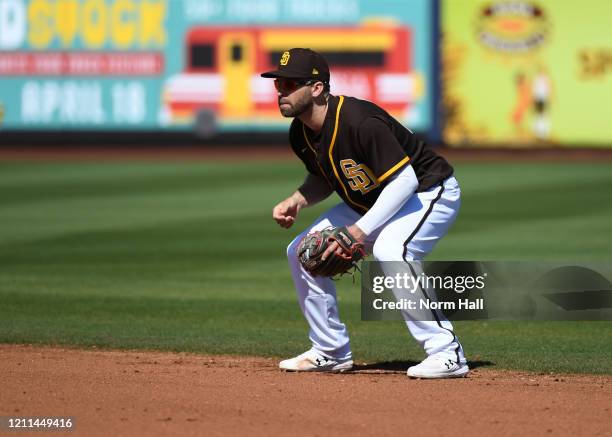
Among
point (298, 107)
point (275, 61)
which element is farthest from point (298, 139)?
Answer: point (275, 61)

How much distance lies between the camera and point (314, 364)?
259 inches

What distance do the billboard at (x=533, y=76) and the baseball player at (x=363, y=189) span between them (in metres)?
21.9

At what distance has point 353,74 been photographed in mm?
28109

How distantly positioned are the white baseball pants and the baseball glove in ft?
0.43

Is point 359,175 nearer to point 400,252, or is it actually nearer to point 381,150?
point 381,150

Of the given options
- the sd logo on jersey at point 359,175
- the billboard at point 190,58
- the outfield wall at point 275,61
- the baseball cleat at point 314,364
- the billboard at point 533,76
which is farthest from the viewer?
the billboard at point 190,58

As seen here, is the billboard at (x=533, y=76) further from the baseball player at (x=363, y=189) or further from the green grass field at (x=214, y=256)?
the baseball player at (x=363, y=189)

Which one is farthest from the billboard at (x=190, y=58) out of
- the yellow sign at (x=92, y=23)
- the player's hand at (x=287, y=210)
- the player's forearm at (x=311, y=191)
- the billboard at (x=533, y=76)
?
the player's hand at (x=287, y=210)

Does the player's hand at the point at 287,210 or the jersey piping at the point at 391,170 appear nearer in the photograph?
the jersey piping at the point at 391,170

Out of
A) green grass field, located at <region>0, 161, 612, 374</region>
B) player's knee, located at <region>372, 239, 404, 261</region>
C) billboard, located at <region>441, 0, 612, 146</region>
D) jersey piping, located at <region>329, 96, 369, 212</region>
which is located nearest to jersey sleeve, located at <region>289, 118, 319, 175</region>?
jersey piping, located at <region>329, 96, 369, 212</region>

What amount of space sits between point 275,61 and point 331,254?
75.1ft

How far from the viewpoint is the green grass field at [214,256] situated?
7.73 m

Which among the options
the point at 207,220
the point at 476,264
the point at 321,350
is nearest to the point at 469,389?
the point at 321,350

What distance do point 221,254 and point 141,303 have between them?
9.00 feet
